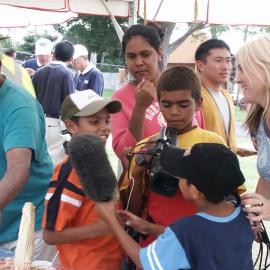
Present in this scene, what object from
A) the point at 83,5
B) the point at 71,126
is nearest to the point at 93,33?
the point at 83,5

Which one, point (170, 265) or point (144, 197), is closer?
point (170, 265)

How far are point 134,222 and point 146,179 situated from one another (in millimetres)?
260

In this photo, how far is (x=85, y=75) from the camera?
6.77m

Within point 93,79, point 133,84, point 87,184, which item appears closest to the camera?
point 87,184

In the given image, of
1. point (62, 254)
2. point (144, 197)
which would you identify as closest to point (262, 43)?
point (144, 197)

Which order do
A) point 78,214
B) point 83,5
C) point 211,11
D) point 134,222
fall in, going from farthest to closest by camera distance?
point 83,5 < point 211,11 < point 78,214 < point 134,222

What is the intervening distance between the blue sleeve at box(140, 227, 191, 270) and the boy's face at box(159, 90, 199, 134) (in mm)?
640

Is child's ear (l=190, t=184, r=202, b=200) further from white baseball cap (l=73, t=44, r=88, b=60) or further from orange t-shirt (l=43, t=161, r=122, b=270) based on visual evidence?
white baseball cap (l=73, t=44, r=88, b=60)

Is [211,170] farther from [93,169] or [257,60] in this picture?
[257,60]

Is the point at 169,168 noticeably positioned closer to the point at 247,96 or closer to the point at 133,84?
the point at 247,96

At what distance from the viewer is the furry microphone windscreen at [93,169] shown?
4.10 feet

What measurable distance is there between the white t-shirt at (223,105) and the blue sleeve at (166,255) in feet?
6.59

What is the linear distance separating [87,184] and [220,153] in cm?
46

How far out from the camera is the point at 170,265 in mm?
Result: 1286
